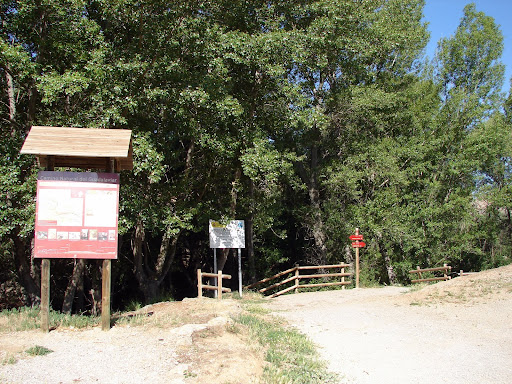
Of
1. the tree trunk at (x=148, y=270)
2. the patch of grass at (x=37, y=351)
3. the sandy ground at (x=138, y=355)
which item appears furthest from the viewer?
the tree trunk at (x=148, y=270)

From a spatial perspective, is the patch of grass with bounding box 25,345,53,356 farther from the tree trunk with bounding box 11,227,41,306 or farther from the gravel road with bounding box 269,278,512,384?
the tree trunk with bounding box 11,227,41,306

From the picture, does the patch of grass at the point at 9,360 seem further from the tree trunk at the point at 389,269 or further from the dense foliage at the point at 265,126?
the tree trunk at the point at 389,269

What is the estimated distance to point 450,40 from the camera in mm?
28391

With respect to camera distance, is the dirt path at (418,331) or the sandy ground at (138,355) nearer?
the sandy ground at (138,355)

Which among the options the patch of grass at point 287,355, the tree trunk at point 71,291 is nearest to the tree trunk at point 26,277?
the tree trunk at point 71,291

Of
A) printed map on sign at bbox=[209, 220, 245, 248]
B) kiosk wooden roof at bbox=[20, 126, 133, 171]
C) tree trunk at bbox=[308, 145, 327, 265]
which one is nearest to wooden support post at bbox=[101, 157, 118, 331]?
kiosk wooden roof at bbox=[20, 126, 133, 171]

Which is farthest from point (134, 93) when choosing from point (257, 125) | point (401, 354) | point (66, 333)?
point (401, 354)

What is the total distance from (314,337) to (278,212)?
36.8 feet

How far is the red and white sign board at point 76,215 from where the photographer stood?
24.6 feet

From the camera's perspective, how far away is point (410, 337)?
8602mm

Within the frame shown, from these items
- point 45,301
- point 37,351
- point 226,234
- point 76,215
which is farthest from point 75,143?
point 226,234

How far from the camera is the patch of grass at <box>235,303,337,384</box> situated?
229 inches

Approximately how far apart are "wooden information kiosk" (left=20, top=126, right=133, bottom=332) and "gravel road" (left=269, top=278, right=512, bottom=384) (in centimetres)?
418

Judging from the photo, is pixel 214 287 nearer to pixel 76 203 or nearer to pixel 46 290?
pixel 46 290
